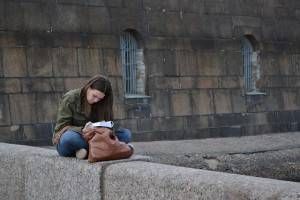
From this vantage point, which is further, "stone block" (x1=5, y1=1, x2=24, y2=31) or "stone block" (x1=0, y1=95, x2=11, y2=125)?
"stone block" (x1=5, y1=1, x2=24, y2=31)

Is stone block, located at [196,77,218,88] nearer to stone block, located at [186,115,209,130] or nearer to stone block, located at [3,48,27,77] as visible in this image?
stone block, located at [186,115,209,130]

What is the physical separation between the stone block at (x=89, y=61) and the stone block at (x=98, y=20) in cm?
47

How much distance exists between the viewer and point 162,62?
15.8 meters

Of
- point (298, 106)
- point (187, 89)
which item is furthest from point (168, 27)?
point (298, 106)

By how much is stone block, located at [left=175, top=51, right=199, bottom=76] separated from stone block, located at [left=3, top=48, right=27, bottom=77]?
4110mm

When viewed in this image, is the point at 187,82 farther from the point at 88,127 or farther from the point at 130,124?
the point at 88,127

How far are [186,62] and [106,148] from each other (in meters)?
10.9

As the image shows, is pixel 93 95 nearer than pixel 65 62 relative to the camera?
Yes

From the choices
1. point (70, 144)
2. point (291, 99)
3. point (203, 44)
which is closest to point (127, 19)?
point (203, 44)

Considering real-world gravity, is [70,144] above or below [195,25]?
below

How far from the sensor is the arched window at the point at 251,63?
18.0 meters

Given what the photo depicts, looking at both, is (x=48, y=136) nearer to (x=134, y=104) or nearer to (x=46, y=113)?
(x=46, y=113)

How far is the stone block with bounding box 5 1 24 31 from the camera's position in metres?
13.2

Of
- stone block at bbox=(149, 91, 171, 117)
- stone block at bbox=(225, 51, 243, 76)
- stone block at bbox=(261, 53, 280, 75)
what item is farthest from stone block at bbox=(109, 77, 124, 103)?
stone block at bbox=(261, 53, 280, 75)
